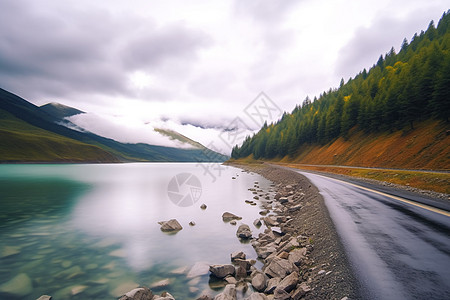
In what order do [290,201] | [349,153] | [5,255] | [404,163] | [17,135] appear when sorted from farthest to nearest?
1. [17,135]
2. [349,153]
3. [404,163]
4. [290,201]
5. [5,255]

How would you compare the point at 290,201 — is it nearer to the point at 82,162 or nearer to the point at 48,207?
the point at 48,207

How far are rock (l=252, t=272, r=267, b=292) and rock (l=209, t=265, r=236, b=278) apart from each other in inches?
56.4

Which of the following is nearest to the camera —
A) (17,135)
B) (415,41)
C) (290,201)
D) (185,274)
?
(185,274)

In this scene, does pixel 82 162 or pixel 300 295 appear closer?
pixel 300 295

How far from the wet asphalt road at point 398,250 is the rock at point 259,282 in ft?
10.9

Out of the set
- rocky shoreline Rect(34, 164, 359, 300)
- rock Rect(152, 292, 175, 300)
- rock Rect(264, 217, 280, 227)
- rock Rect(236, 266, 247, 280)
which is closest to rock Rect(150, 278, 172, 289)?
rocky shoreline Rect(34, 164, 359, 300)

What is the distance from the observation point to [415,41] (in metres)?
116

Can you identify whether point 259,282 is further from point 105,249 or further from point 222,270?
point 105,249

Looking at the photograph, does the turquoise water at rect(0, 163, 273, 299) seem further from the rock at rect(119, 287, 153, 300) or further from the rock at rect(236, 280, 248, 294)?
the rock at rect(119, 287, 153, 300)

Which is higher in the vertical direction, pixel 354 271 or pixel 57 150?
pixel 354 271

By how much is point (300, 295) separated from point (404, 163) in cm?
4337

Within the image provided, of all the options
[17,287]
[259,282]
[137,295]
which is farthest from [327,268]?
[17,287]

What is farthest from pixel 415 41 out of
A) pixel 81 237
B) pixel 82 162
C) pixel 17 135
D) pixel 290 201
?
pixel 17 135

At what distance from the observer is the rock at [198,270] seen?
10078 millimetres
